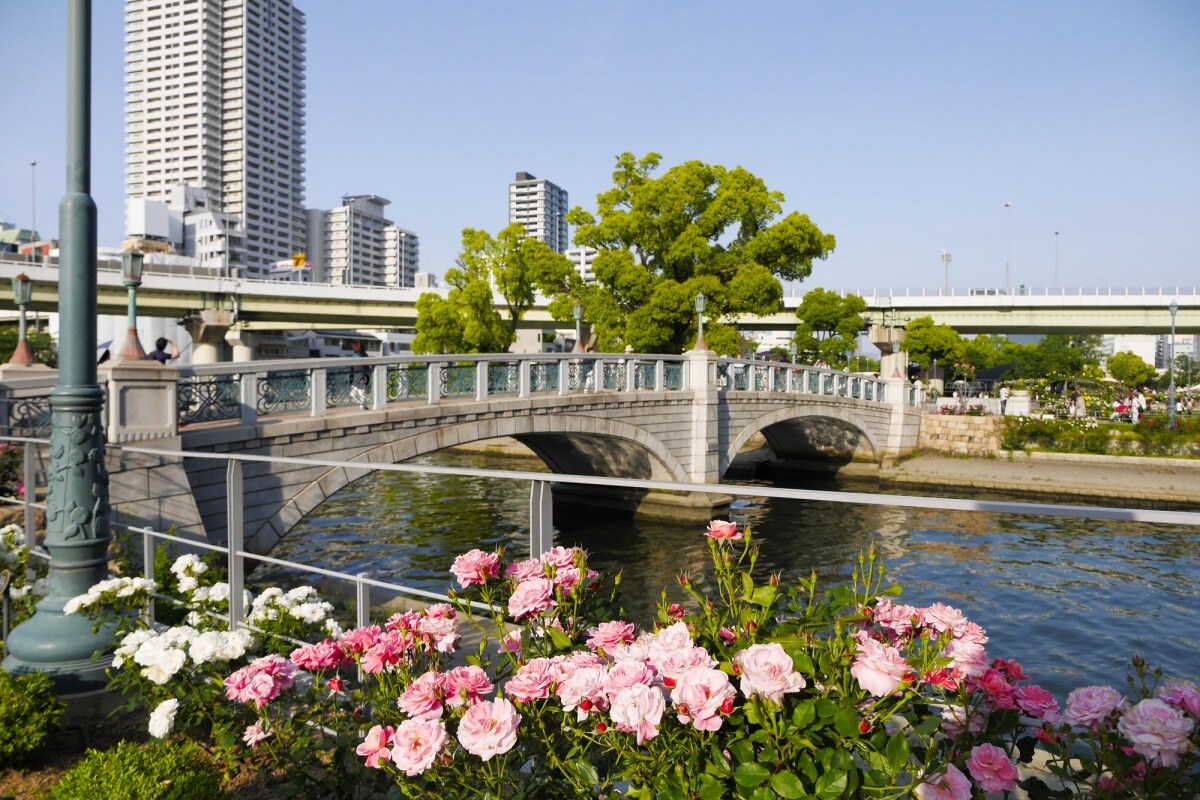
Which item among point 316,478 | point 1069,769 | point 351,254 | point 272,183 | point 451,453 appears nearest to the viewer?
point 1069,769

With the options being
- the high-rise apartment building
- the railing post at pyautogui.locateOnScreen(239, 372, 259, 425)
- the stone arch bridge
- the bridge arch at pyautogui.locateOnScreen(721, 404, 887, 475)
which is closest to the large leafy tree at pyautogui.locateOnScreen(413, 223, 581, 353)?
the bridge arch at pyautogui.locateOnScreen(721, 404, 887, 475)

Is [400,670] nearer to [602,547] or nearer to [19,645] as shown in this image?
[19,645]

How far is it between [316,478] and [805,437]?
24.0 meters

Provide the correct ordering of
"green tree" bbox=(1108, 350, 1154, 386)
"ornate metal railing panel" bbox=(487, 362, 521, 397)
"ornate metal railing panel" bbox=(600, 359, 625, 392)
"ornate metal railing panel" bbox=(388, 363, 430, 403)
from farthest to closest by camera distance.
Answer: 1. "green tree" bbox=(1108, 350, 1154, 386)
2. "ornate metal railing panel" bbox=(600, 359, 625, 392)
3. "ornate metal railing panel" bbox=(487, 362, 521, 397)
4. "ornate metal railing panel" bbox=(388, 363, 430, 403)

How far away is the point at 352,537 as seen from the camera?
743 inches

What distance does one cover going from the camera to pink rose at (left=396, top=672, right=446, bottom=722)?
6.76 feet

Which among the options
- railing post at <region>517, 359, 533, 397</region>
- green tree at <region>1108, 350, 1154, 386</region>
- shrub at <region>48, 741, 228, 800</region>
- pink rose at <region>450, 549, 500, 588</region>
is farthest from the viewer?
green tree at <region>1108, 350, 1154, 386</region>

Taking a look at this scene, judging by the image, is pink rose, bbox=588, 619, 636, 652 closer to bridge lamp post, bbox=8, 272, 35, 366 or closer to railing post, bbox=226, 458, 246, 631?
railing post, bbox=226, 458, 246, 631

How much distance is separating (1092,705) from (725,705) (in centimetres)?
80

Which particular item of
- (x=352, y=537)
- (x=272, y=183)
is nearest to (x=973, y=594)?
(x=352, y=537)

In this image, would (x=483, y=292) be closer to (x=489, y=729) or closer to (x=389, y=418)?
(x=389, y=418)

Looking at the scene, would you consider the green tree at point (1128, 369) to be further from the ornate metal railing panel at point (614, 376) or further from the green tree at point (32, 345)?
the green tree at point (32, 345)

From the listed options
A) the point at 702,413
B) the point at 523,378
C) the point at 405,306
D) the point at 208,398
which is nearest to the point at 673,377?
the point at 702,413

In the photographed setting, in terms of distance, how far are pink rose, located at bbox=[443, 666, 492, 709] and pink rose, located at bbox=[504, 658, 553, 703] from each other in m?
0.10
